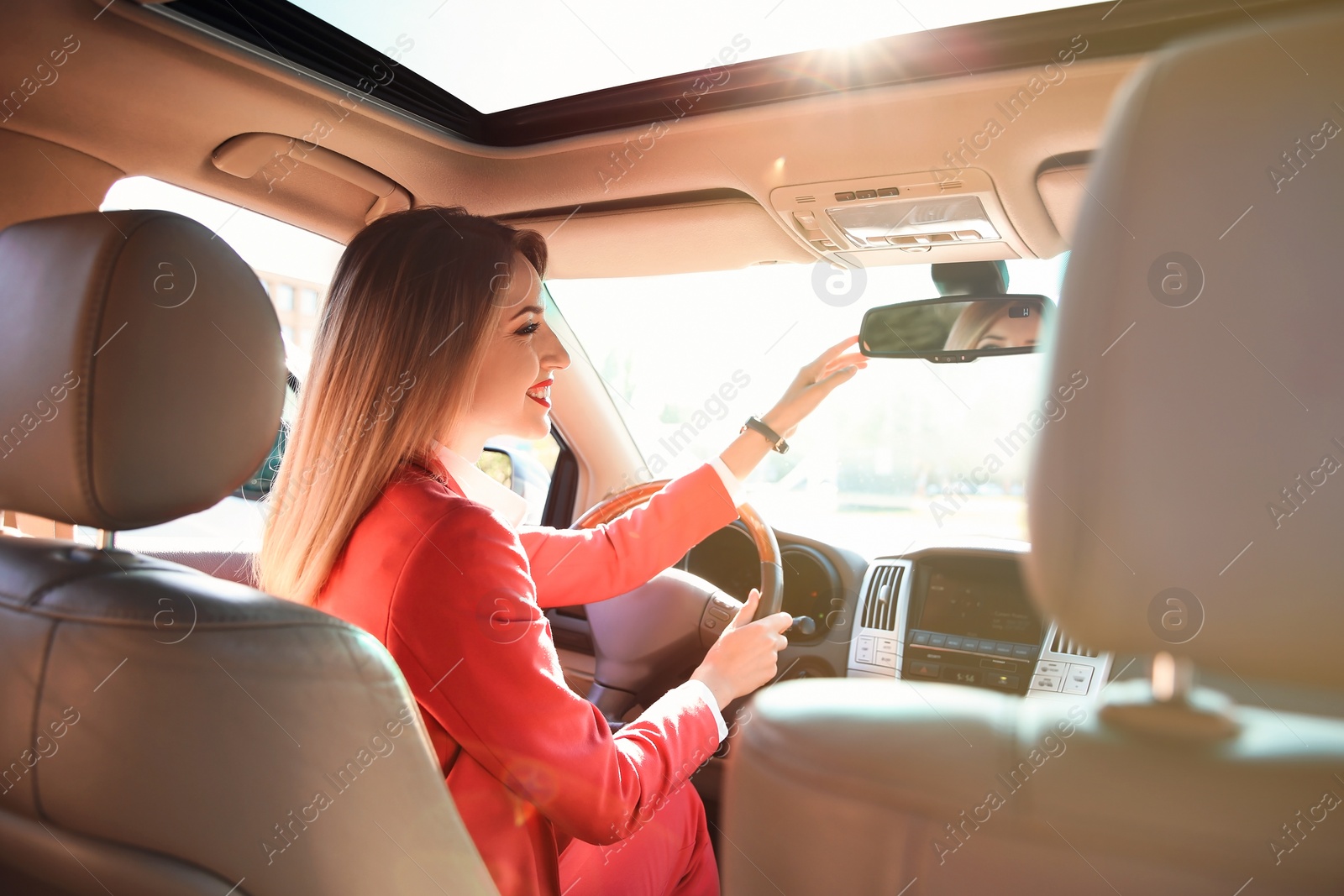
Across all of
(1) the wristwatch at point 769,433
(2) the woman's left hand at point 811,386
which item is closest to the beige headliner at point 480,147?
(2) the woman's left hand at point 811,386

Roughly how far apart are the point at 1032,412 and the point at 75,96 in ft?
6.62

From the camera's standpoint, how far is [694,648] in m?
2.55

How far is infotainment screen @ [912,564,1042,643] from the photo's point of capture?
2.32 meters

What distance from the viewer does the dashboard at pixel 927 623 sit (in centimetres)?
225

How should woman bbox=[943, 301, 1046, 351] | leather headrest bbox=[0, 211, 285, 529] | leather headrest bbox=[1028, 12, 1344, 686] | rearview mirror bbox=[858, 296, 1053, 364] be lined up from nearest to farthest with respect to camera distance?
leather headrest bbox=[1028, 12, 1344, 686] → leather headrest bbox=[0, 211, 285, 529] → woman bbox=[943, 301, 1046, 351] → rearview mirror bbox=[858, 296, 1053, 364]

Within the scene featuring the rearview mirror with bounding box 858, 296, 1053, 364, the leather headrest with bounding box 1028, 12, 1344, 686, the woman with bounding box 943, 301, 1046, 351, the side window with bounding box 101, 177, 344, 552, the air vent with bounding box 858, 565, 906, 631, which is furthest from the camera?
the air vent with bounding box 858, 565, 906, 631

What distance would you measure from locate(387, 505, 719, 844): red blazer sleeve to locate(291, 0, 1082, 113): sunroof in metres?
1.10

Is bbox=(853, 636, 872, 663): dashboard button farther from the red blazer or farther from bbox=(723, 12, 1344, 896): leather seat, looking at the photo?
bbox=(723, 12, 1344, 896): leather seat

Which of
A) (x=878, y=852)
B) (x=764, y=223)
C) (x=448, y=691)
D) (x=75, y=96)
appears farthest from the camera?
(x=764, y=223)

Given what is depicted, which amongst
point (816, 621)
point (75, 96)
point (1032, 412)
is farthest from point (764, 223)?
point (1032, 412)

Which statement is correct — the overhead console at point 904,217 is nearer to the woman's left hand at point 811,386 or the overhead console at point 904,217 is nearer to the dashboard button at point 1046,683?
the woman's left hand at point 811,386

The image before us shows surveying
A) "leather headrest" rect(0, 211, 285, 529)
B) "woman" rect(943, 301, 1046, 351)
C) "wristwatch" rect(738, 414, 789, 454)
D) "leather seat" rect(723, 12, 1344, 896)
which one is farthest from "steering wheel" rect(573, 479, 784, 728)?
"leather seat" rect(723, 12, 1344, 896)

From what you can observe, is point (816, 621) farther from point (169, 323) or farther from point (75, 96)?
point (75, 96)

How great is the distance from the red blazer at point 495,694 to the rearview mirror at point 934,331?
95 cm
